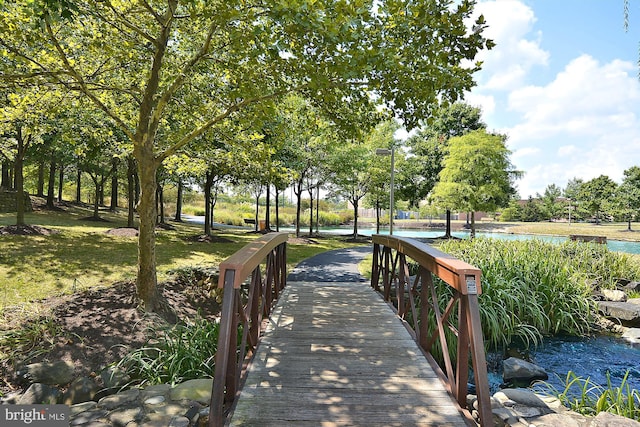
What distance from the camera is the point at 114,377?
359 centimetres

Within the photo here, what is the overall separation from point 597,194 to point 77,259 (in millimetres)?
A: 44133

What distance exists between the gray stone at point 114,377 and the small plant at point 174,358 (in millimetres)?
72

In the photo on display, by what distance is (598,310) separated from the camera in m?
6.62

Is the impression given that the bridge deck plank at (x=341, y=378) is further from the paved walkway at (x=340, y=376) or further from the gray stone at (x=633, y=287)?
the gray stone at (x=633, y=287)

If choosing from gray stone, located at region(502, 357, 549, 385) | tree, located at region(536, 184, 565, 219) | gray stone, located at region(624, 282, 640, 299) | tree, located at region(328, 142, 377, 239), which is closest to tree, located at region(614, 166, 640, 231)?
tree, located at region(536, 184, 565, 219)

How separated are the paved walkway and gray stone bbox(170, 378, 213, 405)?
1.22 feet

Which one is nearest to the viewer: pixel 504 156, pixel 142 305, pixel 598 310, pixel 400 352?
pixel 400 352

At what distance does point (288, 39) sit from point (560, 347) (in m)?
6.01

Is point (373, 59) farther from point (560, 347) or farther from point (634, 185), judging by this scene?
point (634, 185)

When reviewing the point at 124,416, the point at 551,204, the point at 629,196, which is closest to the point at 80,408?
the point at 124,416

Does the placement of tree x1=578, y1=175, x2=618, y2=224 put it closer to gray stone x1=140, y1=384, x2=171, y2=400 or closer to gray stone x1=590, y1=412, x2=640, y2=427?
gray stone x1=590, y1=412, x2=640, y2=427

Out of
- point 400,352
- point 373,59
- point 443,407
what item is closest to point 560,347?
point 400,352

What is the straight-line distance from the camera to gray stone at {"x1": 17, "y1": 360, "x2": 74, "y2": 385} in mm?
3588

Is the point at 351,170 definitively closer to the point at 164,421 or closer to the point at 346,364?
the point at 346,364
